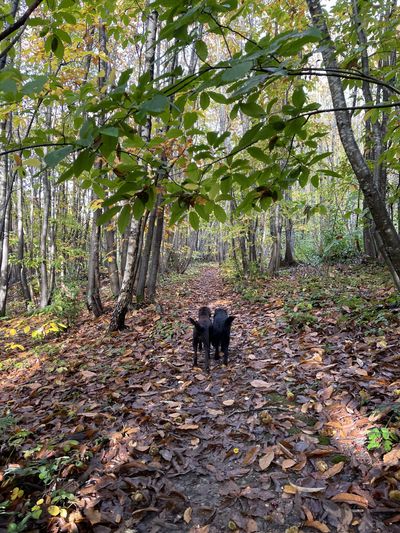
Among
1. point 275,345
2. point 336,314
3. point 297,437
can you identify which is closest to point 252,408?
point 297,437

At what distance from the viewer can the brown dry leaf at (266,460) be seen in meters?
2.74

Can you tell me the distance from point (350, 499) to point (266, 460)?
0.72 metres

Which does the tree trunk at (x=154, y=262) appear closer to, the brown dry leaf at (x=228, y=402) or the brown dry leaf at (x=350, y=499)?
the brown dry leaf at (x=228, y=402)

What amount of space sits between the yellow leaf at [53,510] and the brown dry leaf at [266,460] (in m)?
1.64

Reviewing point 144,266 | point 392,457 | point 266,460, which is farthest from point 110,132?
point 144,266

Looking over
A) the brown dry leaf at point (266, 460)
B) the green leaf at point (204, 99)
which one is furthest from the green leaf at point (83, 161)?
the brown dry leaf at point (266, 460)

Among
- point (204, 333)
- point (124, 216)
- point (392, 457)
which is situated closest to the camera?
point (124, 216)

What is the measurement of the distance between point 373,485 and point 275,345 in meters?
3.03

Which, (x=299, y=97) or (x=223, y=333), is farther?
(x=223, y=333)

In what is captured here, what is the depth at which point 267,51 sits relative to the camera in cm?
101

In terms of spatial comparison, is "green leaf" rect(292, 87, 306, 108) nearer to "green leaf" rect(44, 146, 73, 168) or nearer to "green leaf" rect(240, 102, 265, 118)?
"green leaf" rect(240, 102, 265, 118)

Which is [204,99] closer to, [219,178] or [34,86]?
[219,178]

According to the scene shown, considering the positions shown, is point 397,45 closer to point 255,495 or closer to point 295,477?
point 295,477

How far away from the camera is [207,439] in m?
3.23
